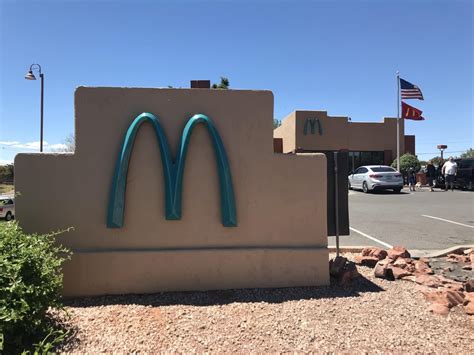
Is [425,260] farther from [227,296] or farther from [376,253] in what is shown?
[227,296]

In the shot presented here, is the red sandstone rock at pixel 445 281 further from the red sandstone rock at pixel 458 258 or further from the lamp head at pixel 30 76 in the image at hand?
the lamp head at pixel 30 76

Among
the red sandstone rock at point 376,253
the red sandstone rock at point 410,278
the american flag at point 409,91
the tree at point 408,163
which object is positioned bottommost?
the red sandstone rock at point 410,278

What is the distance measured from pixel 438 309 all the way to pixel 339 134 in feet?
87.9

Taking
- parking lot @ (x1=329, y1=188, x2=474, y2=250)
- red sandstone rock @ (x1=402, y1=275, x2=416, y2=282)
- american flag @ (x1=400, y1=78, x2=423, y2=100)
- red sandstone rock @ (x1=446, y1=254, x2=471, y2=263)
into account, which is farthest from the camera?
american flag @ (x1=400, y1=78, x2=423, y2=100)

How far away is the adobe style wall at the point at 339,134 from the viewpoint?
29.6 m

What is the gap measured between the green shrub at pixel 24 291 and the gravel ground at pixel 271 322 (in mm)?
328

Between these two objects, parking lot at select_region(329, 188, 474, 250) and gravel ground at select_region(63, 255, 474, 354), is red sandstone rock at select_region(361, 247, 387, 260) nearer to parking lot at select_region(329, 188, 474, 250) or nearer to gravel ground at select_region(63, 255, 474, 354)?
gravel ground at select_region(63, 255, 474, 354)

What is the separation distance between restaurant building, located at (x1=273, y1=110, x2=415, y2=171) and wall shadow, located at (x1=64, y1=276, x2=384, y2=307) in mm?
24460

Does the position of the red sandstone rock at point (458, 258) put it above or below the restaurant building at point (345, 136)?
below

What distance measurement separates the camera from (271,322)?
4.05 meters

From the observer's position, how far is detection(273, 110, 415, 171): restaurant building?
29625mm

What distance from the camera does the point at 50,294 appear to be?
148 inches

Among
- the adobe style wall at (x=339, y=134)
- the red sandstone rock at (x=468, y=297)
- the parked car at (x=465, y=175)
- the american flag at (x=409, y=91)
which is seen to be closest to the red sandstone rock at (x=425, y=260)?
the red sandstone rock at (x=468, y=297)

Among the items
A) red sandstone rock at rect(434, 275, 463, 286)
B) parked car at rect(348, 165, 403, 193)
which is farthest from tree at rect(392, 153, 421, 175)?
red sandstone rock at rect(434, 275, 463, 286)
